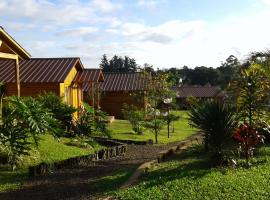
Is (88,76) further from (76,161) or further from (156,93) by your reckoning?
(76,161)

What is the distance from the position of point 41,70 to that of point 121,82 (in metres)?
13.5

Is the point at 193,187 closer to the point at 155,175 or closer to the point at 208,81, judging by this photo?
the point at 155,175

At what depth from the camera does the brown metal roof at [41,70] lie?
25578 mm

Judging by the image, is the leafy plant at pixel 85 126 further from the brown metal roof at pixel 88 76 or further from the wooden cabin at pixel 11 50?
the brown metal roof at pixel 88 76

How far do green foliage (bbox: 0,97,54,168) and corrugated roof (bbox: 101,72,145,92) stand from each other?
25.2m

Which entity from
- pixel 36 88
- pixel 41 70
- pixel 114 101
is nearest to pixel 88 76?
pixel 41 70

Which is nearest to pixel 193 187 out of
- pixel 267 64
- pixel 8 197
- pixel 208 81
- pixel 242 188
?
pixel 242 188

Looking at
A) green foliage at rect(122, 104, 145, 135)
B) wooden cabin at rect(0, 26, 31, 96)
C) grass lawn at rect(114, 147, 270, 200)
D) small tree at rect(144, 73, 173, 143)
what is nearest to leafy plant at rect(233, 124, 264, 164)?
grass lawn at rect(114, 147, 270, 200)

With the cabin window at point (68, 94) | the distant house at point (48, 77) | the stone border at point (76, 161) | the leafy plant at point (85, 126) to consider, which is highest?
the distant house at point (48, 77)

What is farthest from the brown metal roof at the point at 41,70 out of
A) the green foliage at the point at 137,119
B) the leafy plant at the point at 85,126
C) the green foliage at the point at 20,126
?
the green foliage at the point at 20,126

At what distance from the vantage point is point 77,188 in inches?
391

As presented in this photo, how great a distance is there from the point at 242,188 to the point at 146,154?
7.93m

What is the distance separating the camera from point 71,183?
10.6 m

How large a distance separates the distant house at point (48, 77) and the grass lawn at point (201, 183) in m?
14.0
